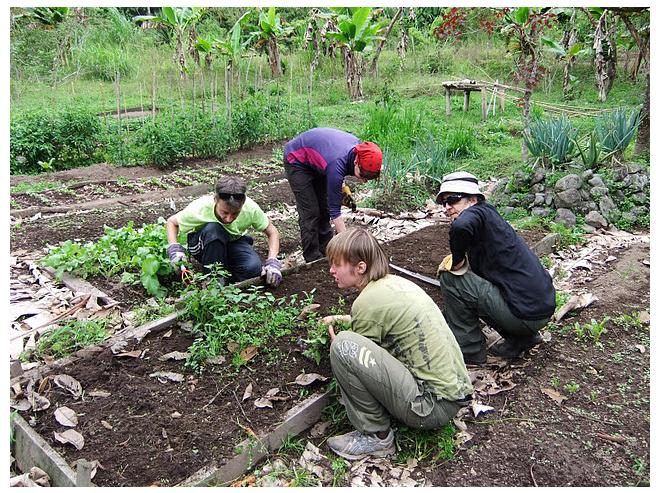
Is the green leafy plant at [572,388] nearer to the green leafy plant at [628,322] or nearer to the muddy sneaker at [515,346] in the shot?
the muddy sneaker at [515,346]

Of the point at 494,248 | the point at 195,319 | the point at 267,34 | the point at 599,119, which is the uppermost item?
the point at 267,34

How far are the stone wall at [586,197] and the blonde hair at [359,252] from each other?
4321 millimetres

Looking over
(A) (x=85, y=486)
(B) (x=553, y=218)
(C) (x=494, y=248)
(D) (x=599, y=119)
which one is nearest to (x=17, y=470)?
(A) (x=85, y=486)

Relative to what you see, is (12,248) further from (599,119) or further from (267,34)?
(267,34)

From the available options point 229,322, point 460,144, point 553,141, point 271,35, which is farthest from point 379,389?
point 271,35

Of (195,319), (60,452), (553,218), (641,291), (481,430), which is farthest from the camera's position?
(553,218)

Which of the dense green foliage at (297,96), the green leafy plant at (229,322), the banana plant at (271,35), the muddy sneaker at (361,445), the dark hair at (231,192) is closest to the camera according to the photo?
the muddy sneaker at (361,445)

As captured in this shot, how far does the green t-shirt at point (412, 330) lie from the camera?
2740 millimetres

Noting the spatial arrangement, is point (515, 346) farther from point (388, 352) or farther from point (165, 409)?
point (165, 409)

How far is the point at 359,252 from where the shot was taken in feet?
9.05

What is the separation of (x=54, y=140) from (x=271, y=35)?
266 inches

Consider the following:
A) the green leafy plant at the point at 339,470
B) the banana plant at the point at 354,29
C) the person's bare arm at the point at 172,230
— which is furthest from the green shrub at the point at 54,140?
the green leafy plant at the point at 339,470

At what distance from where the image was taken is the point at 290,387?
10.7 ft

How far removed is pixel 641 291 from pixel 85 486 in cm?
427
